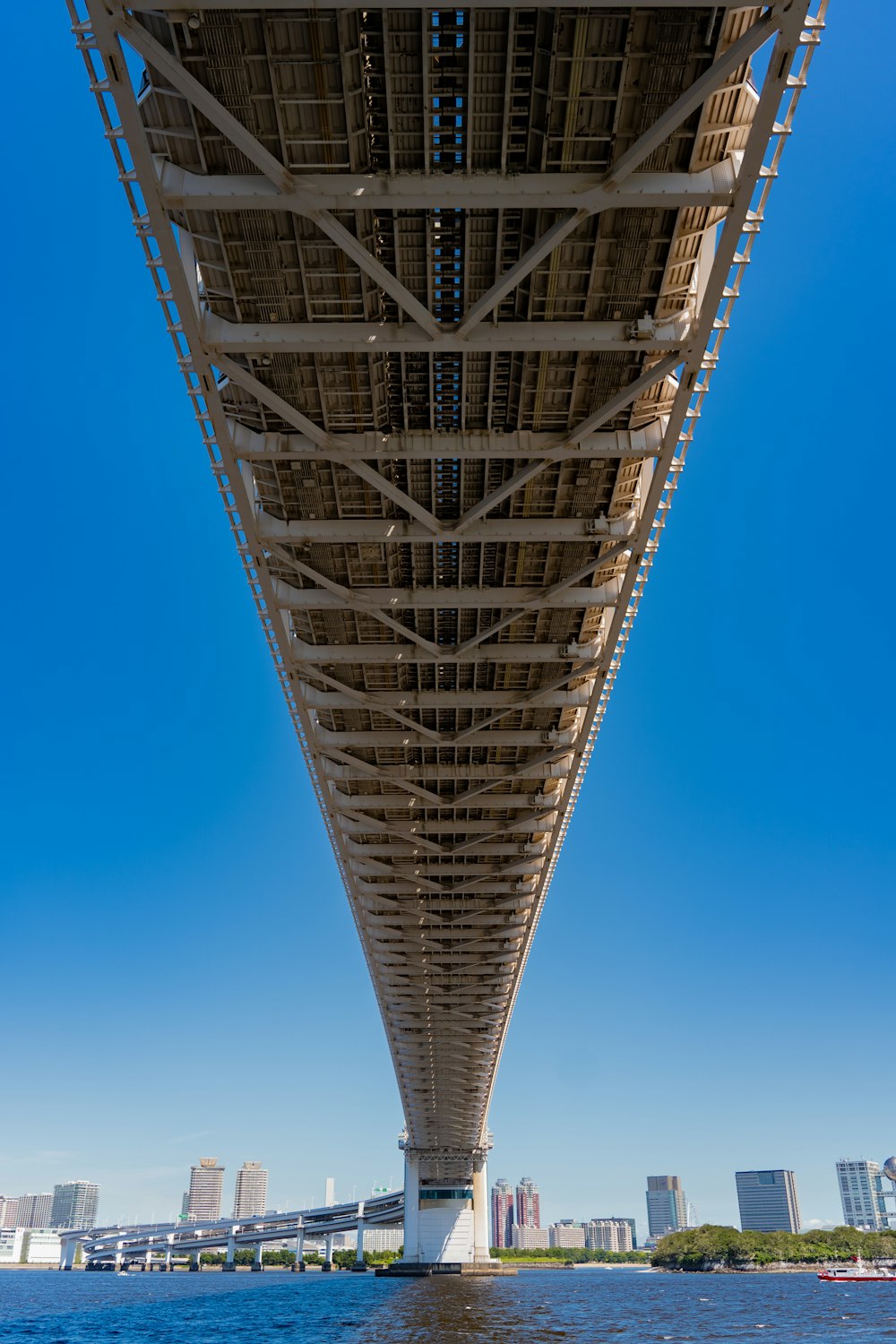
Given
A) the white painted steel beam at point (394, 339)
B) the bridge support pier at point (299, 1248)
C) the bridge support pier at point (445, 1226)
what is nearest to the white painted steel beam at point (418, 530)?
the white painted steel beam at point (394, 339)

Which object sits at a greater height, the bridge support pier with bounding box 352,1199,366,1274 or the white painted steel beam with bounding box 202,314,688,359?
the white painted steel beam with bounding box 202,314,688,359

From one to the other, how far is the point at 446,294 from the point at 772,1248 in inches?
6626

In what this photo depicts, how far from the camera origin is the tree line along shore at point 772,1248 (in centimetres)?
15212

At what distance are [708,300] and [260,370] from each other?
8.08m

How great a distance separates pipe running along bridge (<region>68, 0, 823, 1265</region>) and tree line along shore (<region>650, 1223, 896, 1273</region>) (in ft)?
496

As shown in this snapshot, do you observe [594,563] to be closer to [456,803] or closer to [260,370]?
[260,370]

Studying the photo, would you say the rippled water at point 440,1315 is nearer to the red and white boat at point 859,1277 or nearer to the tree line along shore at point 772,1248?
the red and white boat at point 859,1277

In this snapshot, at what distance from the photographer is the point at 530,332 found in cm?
1792

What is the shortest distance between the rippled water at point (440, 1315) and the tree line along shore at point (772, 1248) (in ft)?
178

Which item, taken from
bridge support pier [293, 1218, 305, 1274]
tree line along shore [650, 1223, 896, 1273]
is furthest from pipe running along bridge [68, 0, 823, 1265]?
tree line along shore [650, 1223, 896, 1273]

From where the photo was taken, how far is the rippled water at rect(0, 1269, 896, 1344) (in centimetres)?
4516

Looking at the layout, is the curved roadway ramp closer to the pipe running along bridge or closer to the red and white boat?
the red and white boat

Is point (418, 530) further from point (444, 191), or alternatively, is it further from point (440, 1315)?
point (440, 1315)

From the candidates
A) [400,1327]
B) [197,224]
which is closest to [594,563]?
[197,224]
